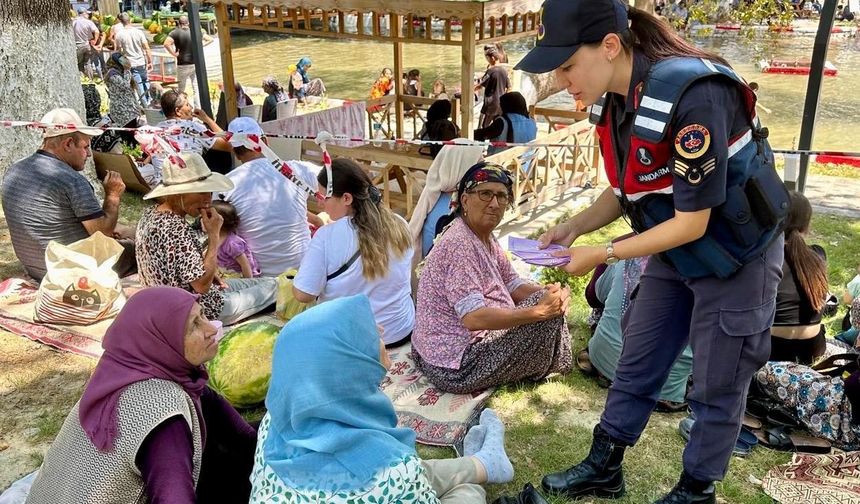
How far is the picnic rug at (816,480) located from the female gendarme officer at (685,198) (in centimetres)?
59

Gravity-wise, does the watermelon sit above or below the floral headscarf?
below

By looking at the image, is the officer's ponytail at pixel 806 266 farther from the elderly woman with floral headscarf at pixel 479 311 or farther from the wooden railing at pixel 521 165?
the wooden railing at pixel 521 165

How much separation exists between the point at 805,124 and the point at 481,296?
4.97m

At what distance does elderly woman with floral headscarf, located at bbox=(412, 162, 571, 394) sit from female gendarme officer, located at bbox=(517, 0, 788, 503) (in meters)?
0.89

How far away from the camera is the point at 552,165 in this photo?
777 cm

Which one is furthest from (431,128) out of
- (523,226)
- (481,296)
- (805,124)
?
(481,296)

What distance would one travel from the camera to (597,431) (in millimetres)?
Answer: 2877

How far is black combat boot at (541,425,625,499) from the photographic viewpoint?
2861 millimetres

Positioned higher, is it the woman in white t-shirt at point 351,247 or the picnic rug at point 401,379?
the woman in white t-shirt at point 351,247

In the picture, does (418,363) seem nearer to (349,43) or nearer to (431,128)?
(431,128)

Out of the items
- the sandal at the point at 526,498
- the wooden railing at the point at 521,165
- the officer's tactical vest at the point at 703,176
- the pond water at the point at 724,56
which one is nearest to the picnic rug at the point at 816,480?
the sandal at the point at 526,498

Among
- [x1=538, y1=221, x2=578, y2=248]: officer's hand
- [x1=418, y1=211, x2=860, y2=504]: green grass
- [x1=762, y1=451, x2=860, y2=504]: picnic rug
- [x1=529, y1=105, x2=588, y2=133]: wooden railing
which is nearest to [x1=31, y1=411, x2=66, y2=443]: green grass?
[x1=418, y1=211, x2=860, y2=504]: green grass

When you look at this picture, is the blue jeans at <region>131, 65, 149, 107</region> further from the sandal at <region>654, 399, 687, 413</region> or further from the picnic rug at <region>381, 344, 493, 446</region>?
the sandal at <region>654, 399, 687, 413</region>

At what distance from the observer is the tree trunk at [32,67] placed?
630 cm
